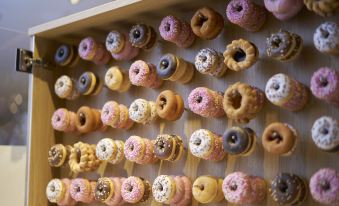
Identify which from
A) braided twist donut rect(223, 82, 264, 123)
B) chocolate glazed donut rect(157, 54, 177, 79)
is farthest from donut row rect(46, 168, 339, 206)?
chocolate glazed donut rect(157, 54, 177, 79)

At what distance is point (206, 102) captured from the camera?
0.93 metres

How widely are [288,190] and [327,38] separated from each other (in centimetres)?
26

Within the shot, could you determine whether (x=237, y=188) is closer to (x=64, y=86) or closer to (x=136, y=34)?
(x=136, y=34)

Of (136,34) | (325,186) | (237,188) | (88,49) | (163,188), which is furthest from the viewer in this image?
(88,49)

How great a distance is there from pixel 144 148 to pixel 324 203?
1.40 ft

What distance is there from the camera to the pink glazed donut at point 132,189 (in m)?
1.04

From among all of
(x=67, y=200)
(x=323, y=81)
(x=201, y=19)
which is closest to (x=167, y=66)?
(x=201, y=19)

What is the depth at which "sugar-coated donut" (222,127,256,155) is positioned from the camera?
0.86 metres

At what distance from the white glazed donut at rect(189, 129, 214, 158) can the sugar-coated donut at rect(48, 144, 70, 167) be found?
406mm

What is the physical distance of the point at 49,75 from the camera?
1.30 meters

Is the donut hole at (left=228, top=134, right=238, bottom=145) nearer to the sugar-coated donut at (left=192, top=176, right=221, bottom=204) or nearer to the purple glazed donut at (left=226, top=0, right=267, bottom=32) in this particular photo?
the sugar-coated donut at (left=192, top=176, right=221, bottom=204)

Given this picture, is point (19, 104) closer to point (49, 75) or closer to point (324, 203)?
point (49, 75)

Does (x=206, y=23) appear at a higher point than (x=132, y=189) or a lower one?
higher

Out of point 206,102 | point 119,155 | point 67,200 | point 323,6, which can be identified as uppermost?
point 323,6
